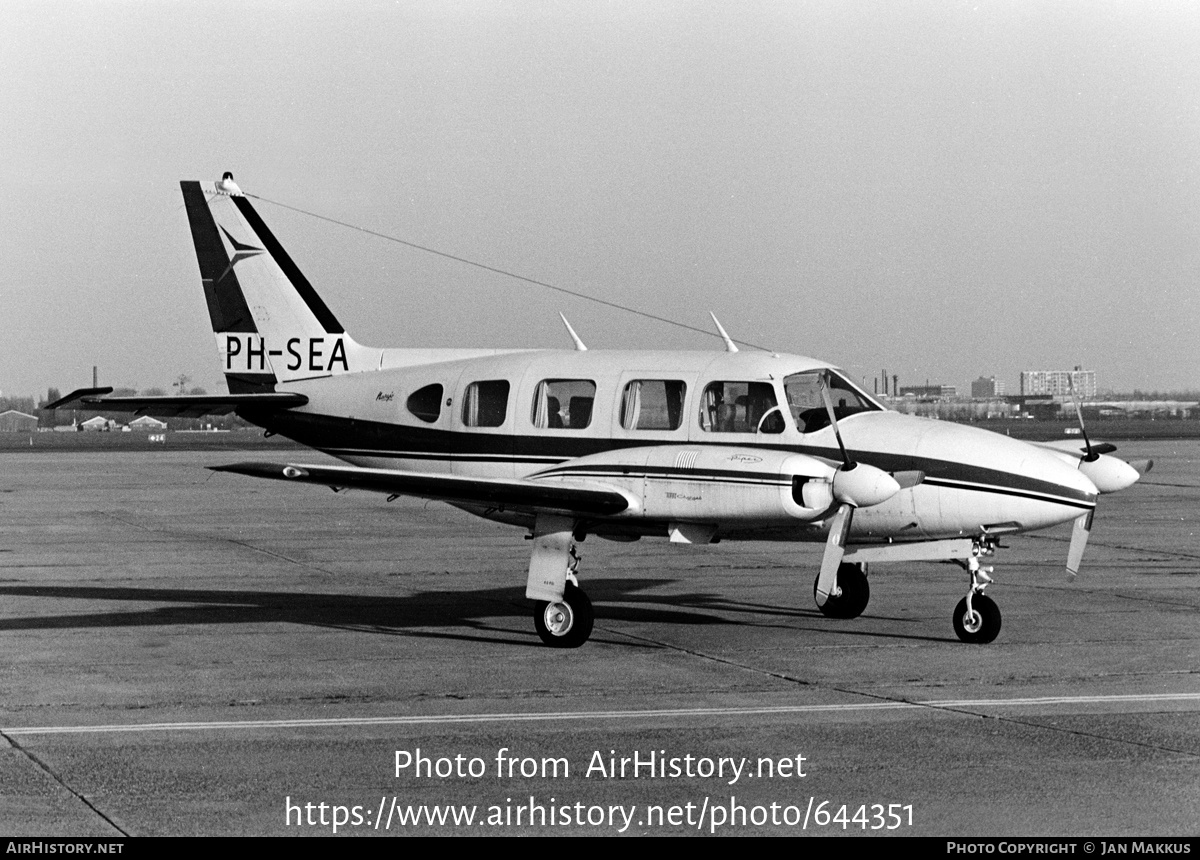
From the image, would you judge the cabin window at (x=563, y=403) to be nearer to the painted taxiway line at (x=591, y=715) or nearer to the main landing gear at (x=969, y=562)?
the main landing gear at (x=969, y=562)

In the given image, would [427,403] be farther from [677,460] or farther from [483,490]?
[677,460]

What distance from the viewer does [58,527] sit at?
2942 cm

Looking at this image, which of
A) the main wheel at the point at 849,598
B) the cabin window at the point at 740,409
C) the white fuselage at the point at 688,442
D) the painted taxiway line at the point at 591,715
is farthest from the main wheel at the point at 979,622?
the painted taxiway line at the point at 591,715

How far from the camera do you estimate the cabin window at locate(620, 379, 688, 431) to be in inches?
599

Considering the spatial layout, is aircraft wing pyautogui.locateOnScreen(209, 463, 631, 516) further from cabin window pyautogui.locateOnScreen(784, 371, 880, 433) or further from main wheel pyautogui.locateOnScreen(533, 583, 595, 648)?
cabin window pyautogui.locateOnScreen(784, 371, 880, 433)

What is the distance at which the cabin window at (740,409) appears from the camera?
48.6 feet

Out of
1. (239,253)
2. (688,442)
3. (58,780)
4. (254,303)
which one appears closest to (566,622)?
(688,442)

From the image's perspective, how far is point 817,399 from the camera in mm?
15000

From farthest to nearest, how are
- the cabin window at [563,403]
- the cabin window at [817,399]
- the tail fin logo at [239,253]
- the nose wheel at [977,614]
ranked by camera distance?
1. the tail fin logo at [239,253]
2. the cabin window at [563,403]
3. the cabin window at [817,399]
4. the nose wheel at [977,614]

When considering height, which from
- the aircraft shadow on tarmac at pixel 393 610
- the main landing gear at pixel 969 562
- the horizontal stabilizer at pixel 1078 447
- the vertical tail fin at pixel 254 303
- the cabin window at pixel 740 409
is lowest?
the aircraft shadow on tarmac at pixel 393 610

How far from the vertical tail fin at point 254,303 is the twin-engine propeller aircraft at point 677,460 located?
605 millimetres

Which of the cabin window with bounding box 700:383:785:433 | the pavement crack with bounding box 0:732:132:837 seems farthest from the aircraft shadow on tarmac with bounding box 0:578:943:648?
the pavement crack with bounding box 0:732:132:837

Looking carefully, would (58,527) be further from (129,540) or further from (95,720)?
(95,720)

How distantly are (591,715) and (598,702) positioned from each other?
0.53 meters
